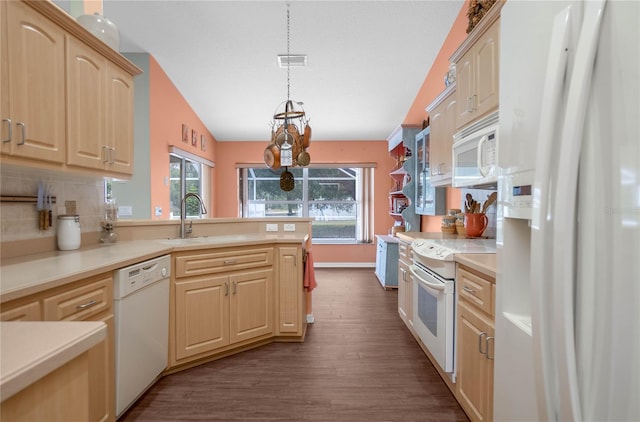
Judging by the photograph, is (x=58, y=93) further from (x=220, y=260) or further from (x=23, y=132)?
(x=220, y=260)

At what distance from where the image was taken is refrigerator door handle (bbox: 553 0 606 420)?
73 centimetres

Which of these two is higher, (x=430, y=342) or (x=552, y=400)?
(x=552, y=400)

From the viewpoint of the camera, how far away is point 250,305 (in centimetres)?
270

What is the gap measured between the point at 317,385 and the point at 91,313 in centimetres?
145

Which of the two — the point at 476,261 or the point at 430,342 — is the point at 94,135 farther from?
the point at 430,342

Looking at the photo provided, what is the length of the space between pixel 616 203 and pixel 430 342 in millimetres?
1870

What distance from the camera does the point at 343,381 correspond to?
2270 mm

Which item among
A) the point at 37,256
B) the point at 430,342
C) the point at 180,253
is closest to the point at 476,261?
the point at 430,342

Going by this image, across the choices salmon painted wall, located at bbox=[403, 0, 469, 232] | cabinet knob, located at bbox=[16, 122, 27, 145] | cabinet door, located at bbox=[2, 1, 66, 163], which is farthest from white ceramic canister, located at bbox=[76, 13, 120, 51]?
salmon painted wall, located at bbox=[403, 0, 469, 232]

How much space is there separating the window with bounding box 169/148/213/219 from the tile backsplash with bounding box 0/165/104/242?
5.84 ft

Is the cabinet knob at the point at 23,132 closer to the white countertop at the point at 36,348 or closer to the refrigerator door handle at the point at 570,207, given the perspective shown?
the white countertop at the point at 36,348

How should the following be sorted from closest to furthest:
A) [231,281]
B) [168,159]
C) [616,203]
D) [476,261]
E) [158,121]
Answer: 1. [616,203]
2. [476,261]
3. [231,281]
4. [158,121]
5. [168,159]

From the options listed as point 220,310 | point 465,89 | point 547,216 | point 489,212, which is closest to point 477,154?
point 465,89

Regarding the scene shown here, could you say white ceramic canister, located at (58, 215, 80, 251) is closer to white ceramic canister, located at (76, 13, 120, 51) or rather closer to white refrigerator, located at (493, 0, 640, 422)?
white ceramic canister, located at (76, 13, 120, 51)
